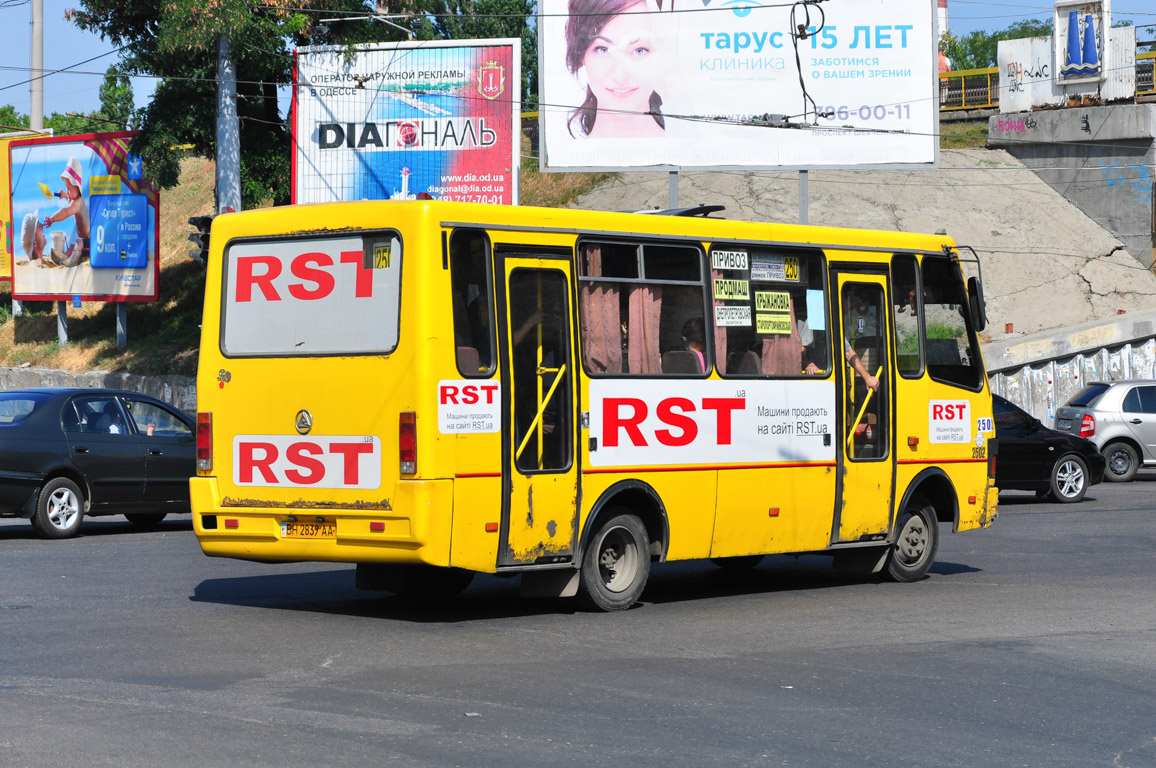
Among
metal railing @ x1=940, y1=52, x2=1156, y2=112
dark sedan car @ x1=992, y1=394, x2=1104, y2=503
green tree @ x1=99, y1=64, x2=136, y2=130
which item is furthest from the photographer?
green tree @ x1=99, y1=64, x2=136, y2=130

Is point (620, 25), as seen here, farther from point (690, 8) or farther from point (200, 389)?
point (200, 389)

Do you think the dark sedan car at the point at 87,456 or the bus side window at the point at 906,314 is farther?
the dark sedan car at the point at 87,456

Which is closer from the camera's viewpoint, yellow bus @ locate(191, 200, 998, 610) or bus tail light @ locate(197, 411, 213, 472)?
yellow bus @ locate(191, 200, 998, 610)

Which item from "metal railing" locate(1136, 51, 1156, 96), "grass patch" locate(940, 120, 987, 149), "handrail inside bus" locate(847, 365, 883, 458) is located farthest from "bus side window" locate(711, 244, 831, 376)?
"metal railing" locate(1136, 51, 1156, 96)

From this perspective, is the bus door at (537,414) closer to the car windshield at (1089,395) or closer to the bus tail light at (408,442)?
the bus tail light at (408,442)

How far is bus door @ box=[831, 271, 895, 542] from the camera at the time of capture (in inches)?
487

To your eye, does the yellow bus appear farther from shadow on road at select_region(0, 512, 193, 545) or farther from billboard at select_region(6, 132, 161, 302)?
billboard at select_region(6, 132, 161, 302)

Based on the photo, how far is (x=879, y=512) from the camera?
41.6 feet

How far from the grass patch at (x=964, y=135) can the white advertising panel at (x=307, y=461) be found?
39500mm

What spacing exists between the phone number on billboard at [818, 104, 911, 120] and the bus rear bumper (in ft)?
70.0

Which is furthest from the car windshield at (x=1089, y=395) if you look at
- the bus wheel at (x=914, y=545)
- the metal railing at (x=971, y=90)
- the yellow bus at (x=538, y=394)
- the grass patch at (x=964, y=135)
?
the metal railing at (x=971, y=90)

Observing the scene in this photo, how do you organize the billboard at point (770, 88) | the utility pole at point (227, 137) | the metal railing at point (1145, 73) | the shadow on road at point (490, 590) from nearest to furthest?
1. the shadow on road at point (490, 590)
2. the billboard at point (770, 88)
3. the utility pole at point (227, 137)
4. the metal railing at point (1145, 73)

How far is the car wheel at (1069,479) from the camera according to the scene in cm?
2198

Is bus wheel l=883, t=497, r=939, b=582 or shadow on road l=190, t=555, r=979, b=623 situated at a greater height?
bus wheel l=883, t=497, r=939, b=582
